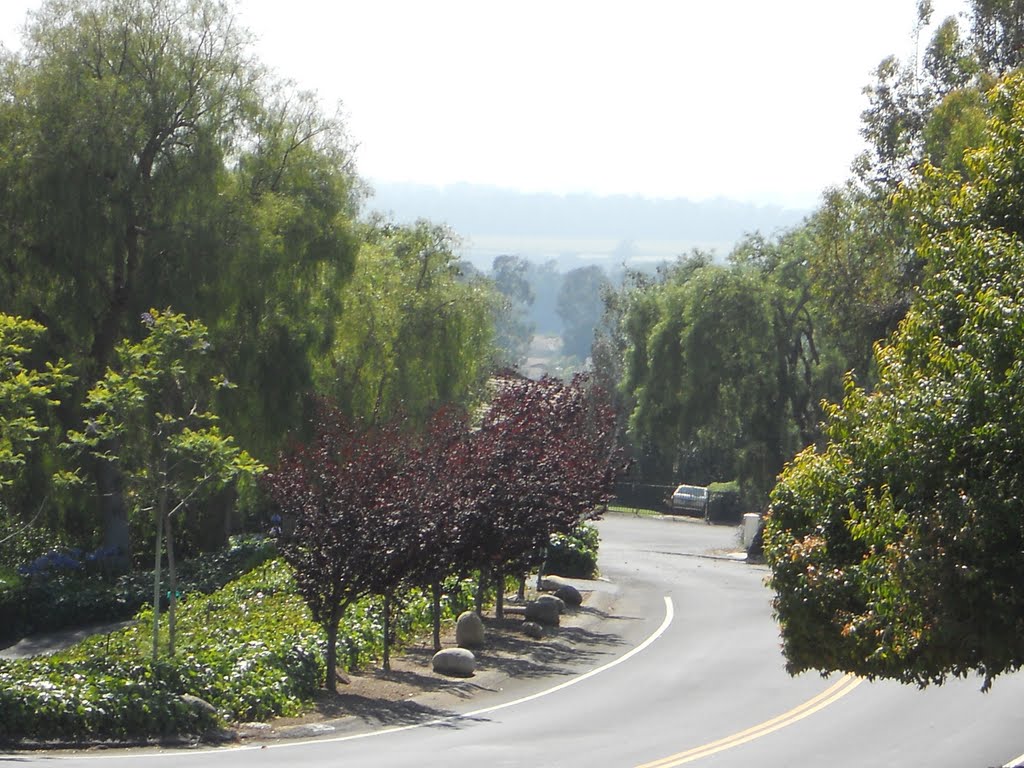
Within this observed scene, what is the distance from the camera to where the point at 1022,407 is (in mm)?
8023

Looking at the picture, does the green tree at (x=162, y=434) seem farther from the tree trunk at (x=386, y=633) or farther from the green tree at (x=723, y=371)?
the green tree at (x=723, y=371)

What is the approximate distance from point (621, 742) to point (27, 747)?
6.88m

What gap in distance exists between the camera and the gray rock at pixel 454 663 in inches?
811

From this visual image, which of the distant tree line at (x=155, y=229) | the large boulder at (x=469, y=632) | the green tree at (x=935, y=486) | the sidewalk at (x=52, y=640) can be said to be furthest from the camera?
the distant tree line at (x=155, y=229)

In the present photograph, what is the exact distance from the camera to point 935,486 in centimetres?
878

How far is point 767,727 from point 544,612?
31.6ft

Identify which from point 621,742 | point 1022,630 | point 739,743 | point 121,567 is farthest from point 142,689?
point 121,567

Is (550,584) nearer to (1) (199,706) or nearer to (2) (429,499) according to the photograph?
(2) (429,499)

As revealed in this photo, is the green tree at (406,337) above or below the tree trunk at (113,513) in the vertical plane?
above

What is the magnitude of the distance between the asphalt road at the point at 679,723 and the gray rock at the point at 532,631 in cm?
83

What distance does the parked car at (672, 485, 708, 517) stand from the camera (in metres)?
61.0

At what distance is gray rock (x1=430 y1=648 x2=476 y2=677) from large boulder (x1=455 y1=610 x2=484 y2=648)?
2.20m

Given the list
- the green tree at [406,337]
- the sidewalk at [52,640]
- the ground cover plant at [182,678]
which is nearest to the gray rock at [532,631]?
the ground cover plant at [182,678]

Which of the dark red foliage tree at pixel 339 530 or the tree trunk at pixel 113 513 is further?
the tree trunk at pixel 113 513
